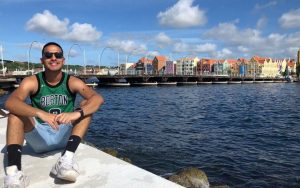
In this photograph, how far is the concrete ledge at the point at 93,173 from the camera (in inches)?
181

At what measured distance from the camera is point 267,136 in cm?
1933

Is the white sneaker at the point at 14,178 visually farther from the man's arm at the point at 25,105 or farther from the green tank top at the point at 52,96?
the green tank top at the point at 52,96

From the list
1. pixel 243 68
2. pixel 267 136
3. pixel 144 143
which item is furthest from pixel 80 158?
pixel 243 68

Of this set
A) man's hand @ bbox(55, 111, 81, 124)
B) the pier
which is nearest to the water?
man's hand @ bbox(55, 111, 81, 124)

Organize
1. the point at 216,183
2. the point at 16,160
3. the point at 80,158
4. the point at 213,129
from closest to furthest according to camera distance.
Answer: the point at 16,160 < the point at 80,158 < the point at 216,183 < the point at 213,129

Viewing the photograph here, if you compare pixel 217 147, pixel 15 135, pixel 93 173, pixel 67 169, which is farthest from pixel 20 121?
pixel 217 147

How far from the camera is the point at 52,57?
508 centimetres

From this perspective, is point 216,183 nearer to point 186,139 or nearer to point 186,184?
point 186,184

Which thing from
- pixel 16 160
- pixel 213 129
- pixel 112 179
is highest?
pixel 16 160

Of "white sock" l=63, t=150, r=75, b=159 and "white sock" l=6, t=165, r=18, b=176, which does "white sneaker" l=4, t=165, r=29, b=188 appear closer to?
"white sock" l=6, t=165, r=18, b=176

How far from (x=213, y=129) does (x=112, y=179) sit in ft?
59.1

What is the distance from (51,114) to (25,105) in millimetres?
368

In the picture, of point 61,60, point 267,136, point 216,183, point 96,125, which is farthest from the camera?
point 96,125

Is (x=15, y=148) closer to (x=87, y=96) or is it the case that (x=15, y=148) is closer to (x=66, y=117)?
(x=66, y=117)
